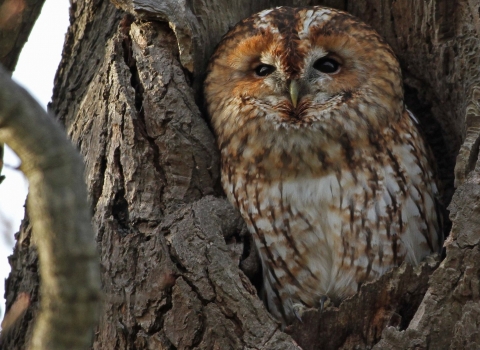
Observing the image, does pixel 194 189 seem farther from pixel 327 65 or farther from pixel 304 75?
pixel 327 65

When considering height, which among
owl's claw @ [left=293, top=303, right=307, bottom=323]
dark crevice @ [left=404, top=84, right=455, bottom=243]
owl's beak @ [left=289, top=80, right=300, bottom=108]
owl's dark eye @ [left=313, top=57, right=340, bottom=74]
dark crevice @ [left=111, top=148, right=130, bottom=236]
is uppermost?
owl's dark eye @ [left=313, top=57, right=340, bottom=74]

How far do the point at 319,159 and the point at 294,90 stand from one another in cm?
30

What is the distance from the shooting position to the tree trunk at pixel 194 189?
8.68 feet

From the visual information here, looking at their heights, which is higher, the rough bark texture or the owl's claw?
the rough bark texture

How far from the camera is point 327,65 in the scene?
3207 millimetres

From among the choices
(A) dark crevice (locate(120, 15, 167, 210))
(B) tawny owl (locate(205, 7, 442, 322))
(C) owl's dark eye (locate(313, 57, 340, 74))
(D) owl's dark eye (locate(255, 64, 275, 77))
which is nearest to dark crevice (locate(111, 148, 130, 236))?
(A) dark crevice (locate(120, 15, 167, 210))

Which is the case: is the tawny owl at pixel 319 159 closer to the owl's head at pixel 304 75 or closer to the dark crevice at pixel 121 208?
the owl's head at pixel 304 75

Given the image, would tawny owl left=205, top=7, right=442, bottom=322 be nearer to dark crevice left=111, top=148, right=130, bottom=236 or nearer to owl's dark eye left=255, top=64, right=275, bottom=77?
owl's dark eye left=255, top=64, right=275, bottom=77

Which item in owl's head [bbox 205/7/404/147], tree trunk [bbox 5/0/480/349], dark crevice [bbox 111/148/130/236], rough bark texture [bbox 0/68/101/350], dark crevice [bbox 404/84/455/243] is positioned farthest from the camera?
dark crevice [bbox 404/84/455/243]

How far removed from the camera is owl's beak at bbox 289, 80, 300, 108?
3.02 metres

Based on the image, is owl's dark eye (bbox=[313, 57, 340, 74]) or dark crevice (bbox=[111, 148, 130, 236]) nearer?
dark crevice (bbox=[111, 148, 130, 236])

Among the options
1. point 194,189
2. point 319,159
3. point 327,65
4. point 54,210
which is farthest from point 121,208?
point 54,210

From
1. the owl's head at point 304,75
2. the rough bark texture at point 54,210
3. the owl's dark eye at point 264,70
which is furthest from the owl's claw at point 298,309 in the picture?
the rough bark texture at point 54,210

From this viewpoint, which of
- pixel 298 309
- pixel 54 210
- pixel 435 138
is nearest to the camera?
pixel 54 210
